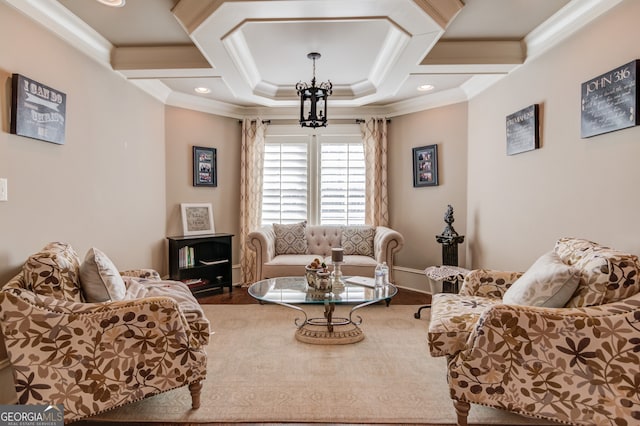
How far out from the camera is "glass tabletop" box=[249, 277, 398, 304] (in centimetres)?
291

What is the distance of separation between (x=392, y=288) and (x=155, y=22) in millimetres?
3001

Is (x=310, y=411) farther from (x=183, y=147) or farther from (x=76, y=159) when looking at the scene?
(x=183, y=147)

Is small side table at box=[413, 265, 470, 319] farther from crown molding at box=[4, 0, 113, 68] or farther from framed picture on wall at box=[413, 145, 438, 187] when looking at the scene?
crown molding at box=[4, 0, 113, 68]

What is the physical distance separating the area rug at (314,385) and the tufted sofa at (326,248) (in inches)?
40.1

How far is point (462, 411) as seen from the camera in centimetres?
191

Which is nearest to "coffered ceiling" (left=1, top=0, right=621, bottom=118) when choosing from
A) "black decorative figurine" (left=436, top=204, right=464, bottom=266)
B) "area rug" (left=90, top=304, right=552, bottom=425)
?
"black decorative figurine" (left=436, top=204, right=464, bottom=266)

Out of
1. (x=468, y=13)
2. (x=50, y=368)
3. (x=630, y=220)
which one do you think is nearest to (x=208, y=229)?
(x=50, y=368)

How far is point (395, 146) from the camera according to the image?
531 centimetres

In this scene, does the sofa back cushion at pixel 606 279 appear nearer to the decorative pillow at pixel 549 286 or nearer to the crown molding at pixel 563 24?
the decorative pillow at pixel 549 286

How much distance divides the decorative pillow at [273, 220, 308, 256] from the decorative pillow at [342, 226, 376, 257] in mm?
564

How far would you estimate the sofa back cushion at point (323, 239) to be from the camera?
511 centimetres

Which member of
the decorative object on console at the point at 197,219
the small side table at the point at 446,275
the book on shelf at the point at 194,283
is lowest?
the book on shelf at the point at 194,283

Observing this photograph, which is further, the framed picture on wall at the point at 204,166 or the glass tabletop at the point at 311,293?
the framed picture on wall at the point at 204,166

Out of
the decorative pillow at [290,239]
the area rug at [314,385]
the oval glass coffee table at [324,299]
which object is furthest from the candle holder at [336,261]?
the decorative pillow at [290,239]
